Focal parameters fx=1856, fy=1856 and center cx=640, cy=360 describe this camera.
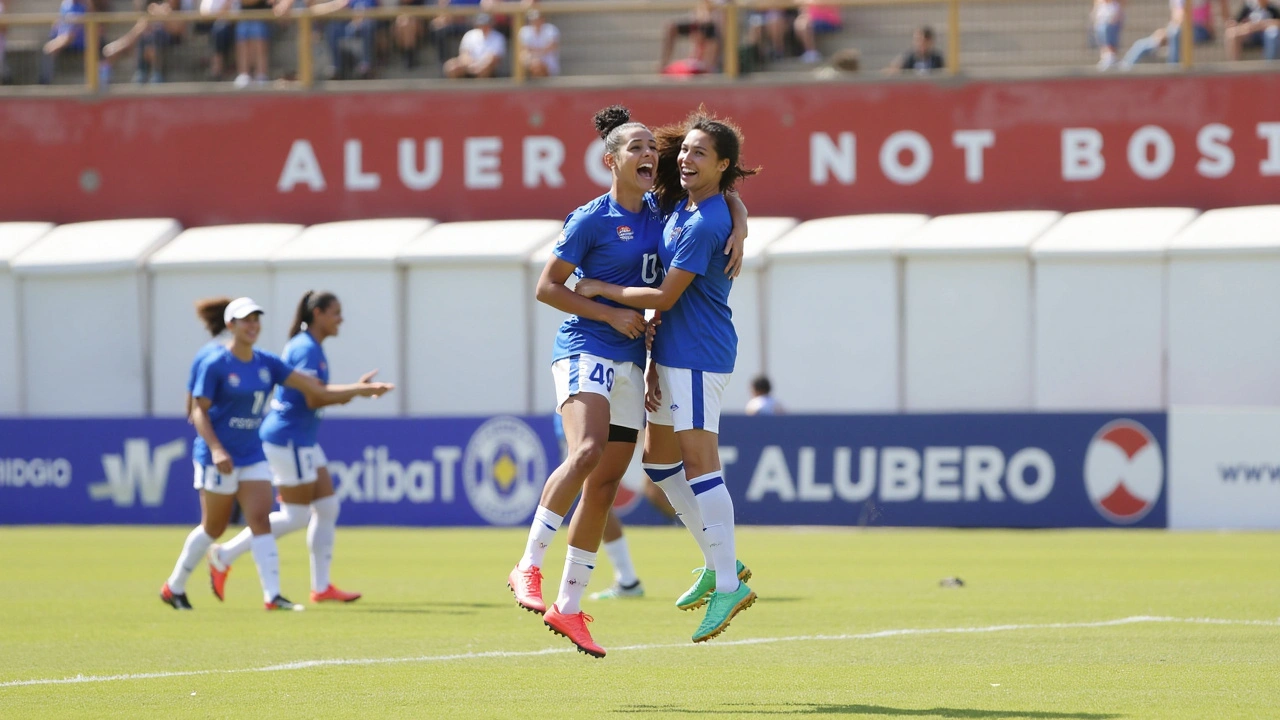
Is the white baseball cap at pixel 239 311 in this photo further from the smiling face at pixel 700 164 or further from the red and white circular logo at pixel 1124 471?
the red and white circular logo at pixel 1124 471

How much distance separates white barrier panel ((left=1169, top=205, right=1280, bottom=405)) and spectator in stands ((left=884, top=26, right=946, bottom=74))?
495 centimetres

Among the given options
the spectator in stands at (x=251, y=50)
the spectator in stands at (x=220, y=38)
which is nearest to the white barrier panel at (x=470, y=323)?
the spectator in stands at (x=251, y=50)

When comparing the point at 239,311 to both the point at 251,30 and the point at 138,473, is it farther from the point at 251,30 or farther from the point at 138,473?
the point at 251,30

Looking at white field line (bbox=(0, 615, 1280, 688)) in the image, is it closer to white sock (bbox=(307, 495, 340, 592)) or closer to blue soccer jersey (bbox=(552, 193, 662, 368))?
blue soccer jersey (bbox=(552, 193, 662, 368))

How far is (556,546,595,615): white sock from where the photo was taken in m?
8.54

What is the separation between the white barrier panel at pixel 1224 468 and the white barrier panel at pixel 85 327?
1424cm

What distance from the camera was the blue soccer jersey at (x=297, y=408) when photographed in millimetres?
13359

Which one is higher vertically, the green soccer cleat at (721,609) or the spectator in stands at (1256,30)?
the spectator in stands at (1256,30)

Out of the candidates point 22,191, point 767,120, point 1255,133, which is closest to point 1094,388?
point 1255,133

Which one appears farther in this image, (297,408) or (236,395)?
(297,408)

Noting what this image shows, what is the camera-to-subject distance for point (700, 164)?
28.6ft

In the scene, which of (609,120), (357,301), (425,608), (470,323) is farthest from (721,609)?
Answer: (357,301)

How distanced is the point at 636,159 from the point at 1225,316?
1565 cm

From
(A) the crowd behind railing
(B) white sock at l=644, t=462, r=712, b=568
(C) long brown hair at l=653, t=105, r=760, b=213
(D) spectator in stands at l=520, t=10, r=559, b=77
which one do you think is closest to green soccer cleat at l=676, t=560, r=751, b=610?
(B) white sock at l=644, t=462, r=712, b=568
